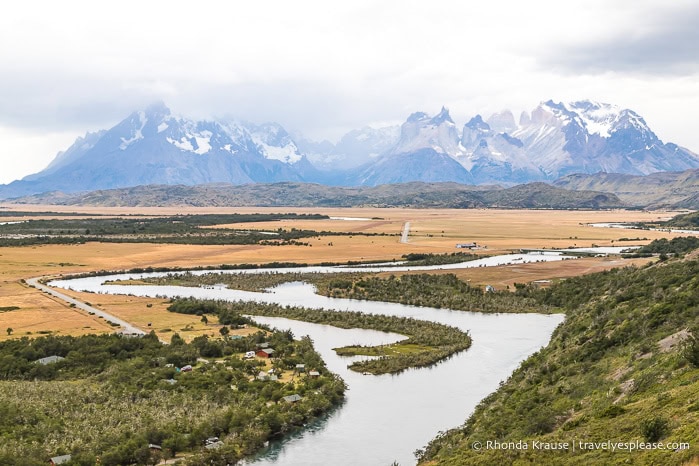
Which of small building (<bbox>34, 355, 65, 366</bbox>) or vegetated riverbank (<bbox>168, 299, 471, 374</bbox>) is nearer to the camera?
small building (<bbox>34, 355, 65, 366</bbox>)

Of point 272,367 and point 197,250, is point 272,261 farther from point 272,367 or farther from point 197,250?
point 272,367

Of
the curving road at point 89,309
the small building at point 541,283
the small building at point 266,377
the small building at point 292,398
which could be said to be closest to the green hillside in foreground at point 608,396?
the small building at point 292,398

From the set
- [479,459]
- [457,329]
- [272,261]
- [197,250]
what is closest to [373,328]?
[457,329]

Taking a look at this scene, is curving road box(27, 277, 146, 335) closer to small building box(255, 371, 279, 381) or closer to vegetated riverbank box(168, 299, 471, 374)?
vegetated riverbank box(168, 299, 471, 374)

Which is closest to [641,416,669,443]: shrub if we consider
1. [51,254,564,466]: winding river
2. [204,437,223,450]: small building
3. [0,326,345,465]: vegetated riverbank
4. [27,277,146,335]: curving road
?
[51,254,564,466]: winding river

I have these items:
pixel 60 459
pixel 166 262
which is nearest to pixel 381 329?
pixel 60 459

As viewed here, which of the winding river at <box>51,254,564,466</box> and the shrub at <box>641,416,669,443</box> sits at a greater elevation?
the shrub at <box>641,416,669,443</box>
